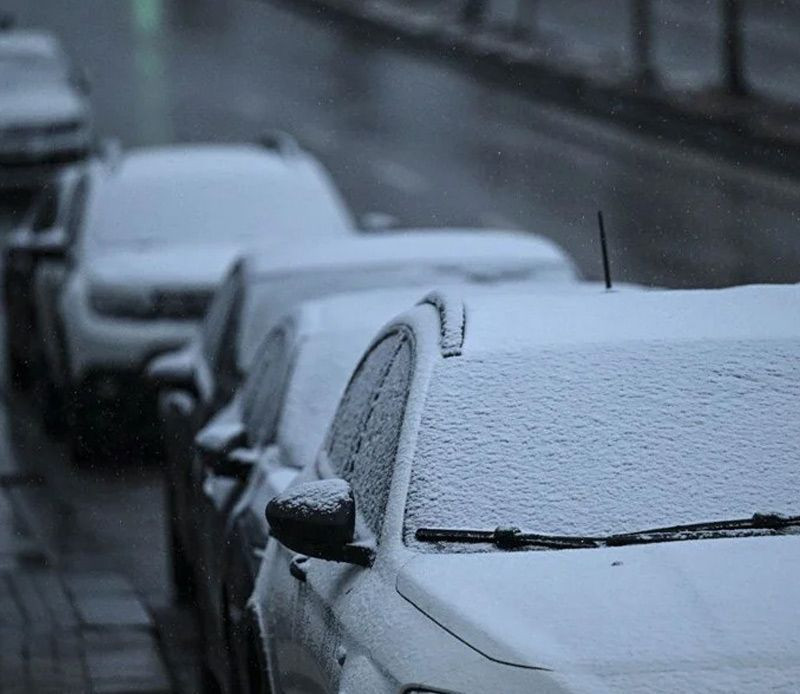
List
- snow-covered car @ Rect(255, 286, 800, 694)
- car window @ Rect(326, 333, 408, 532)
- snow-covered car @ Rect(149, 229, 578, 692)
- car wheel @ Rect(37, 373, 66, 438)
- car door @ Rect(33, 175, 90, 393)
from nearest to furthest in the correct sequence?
snow-covered car @ Rect(255, 286, 800, 694) → car window @ Rect(326, 333, 408, 532) → snow-covered car @ Rect(149, 229, 578, 692) → car door @ Rect(33, 175, 90, 393) → car wheel @ Rect(37, 373, 66, 438)

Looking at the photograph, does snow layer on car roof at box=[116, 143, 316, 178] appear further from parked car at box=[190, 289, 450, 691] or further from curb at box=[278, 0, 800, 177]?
curb at box=[278, 0, 800, 177]

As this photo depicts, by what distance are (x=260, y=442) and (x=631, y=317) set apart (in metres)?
2.08

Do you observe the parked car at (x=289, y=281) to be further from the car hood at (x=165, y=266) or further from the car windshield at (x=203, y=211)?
the car windshield at (x=203, y=211)

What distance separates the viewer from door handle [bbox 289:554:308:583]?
209 inches

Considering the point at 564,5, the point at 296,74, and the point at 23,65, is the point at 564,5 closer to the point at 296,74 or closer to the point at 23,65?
the point at 296,74

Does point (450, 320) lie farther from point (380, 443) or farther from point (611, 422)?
point (611, 422)

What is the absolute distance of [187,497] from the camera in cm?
859

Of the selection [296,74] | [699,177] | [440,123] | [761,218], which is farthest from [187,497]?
[296,74]

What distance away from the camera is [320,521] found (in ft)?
16.1

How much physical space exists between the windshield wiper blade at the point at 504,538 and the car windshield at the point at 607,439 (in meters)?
0.02

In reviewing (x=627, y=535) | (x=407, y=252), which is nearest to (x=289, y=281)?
(x=407, y=252)

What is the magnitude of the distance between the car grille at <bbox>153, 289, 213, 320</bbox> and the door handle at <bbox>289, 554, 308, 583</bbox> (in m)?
7.46

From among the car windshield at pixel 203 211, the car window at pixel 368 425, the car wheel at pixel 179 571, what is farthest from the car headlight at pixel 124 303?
the car window at pixel 368 425

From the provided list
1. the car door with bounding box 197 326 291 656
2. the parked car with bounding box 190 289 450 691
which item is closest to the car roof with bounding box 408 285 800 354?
the parked car with bounding box 190 289 450 691
